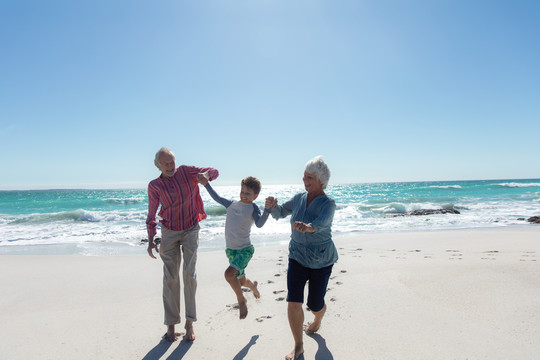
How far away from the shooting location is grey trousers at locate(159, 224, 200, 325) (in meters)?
3.57

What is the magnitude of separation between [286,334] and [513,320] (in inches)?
91.5

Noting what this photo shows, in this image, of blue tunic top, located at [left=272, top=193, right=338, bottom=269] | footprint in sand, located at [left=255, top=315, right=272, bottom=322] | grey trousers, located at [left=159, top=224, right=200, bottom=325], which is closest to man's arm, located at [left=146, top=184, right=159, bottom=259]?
grey trousers, located at [left=159, top=224, right=200, bottom=325]

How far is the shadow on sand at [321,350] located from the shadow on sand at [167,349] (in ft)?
4.05

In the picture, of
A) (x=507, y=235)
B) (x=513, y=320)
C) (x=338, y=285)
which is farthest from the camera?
(x=507, y=235)

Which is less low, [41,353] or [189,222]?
[189,222]

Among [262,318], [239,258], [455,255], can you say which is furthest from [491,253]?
[239,258]

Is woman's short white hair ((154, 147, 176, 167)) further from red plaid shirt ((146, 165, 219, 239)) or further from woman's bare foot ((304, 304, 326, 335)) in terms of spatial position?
woman's bare foot ((304, 304, 326, 335))

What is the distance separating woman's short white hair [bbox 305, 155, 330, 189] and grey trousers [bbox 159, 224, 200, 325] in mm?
1464

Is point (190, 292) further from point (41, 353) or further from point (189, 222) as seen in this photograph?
point (41, 353)

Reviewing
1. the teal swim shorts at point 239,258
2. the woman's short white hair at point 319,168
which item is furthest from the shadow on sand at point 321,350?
the woman's short white hair at point 319,168

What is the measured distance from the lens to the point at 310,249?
9.75 ft

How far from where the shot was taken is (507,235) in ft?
32.6

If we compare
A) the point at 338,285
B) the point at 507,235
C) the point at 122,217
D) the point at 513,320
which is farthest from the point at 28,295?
the point at 122,217

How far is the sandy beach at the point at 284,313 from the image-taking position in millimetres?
3201
